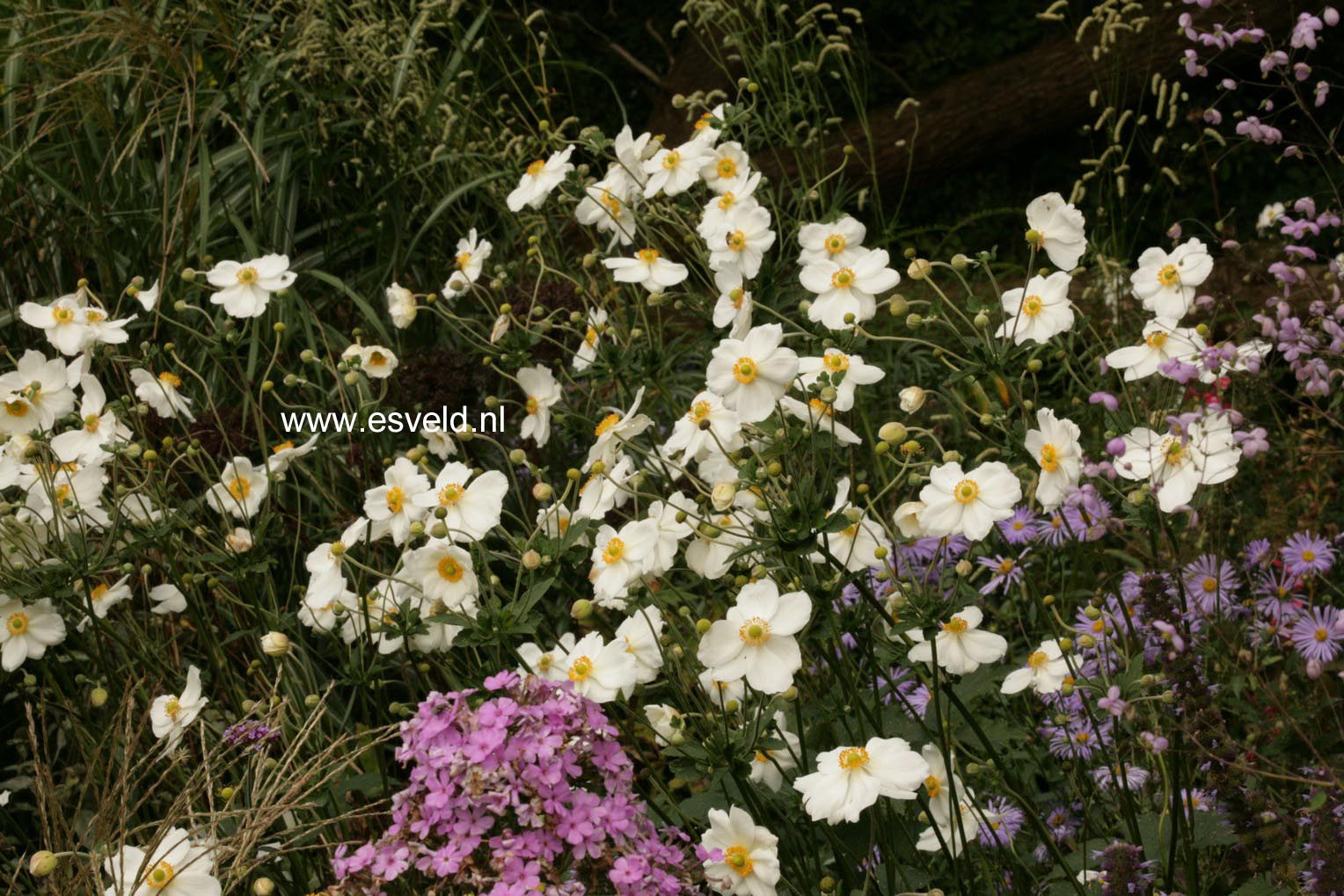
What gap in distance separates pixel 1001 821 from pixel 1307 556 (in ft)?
2.25

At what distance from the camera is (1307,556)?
207cm

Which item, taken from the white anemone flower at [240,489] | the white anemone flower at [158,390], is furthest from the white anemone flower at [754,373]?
the white anemone flower at [158,390]

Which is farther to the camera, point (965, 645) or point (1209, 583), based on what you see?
point (1209, 583)

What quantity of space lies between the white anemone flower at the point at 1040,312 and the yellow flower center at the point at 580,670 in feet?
2.04

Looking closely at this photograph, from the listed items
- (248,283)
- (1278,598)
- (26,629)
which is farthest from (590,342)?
(1278,598)

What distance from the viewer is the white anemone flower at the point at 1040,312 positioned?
65.2 inches

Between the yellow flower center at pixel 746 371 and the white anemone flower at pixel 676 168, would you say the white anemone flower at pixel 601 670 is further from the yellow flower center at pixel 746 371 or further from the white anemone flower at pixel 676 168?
the white anemone flower at pixel 676 168

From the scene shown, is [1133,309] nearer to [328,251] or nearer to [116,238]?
[328,251]

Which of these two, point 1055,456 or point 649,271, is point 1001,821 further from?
point 649,271

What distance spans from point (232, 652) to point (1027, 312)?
165cm

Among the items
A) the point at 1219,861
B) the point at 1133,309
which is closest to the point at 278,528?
the point at 1219,861

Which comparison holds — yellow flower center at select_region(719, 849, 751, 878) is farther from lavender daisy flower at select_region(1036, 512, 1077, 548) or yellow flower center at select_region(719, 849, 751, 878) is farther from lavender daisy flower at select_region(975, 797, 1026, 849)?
lavender daisy flower at select_region(1036, 512, 1077, 548)

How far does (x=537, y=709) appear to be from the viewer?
4.36 feet

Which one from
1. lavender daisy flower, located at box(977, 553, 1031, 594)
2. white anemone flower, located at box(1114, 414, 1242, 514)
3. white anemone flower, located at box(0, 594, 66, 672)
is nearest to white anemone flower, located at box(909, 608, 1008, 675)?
white anemone flower, located at box(1114, 414, 1242, 514)
